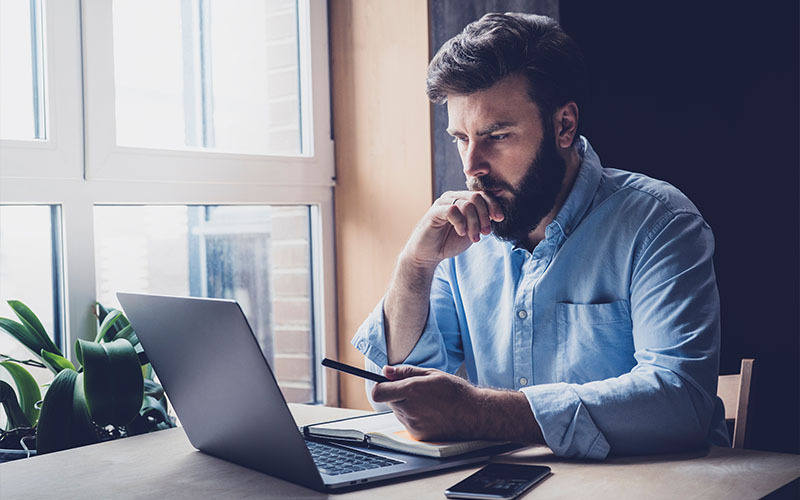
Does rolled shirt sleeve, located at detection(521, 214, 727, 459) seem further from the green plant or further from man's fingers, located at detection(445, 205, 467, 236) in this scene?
the green plant

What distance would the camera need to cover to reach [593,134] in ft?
7.67

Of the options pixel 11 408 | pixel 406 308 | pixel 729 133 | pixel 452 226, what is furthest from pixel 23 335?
pixel 729 133

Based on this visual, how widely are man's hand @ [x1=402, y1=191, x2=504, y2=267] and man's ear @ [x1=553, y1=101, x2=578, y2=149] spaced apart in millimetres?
202

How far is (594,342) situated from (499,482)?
566 millimetres

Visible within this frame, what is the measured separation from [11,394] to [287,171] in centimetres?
112

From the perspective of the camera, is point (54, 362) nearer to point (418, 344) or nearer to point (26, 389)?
point (26, 389)

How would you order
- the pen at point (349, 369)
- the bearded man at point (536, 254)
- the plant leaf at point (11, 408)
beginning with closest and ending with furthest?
the pen at point (349, 369)
the bearded man at point (536, 254)
the plant leaf at point (11, 408)

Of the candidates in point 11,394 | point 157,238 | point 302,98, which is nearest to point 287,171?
point 302,98

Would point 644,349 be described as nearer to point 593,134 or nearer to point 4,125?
point 593,134

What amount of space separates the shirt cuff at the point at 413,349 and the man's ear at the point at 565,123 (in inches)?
17.4

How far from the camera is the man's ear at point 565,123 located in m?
1.65

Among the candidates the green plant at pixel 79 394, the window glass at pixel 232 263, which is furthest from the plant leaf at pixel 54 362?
the window glass at pixel 232 263

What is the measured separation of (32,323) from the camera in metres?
1.93

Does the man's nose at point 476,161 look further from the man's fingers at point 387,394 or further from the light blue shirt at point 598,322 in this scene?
the man's fingers at point 387,394
